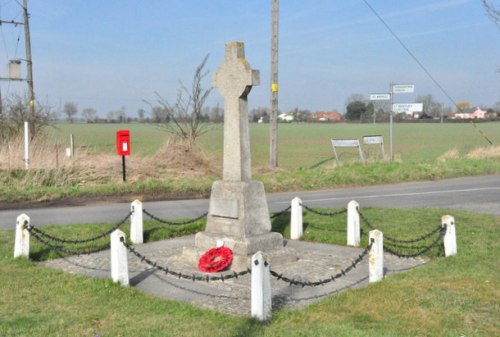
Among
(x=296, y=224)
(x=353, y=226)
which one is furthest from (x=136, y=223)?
(x=353, y=226)

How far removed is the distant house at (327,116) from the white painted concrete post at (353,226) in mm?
118710

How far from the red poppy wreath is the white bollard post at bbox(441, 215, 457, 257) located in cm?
319

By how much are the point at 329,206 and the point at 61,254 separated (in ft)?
24.0

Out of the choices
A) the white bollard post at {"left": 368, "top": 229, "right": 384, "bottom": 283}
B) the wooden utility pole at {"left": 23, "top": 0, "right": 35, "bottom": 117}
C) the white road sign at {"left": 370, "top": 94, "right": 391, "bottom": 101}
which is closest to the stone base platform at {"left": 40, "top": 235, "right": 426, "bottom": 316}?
the white bollard post at {"left": 368, "top": 229, "right": 384, "bottom": 283}

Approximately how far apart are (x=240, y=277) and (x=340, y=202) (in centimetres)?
768

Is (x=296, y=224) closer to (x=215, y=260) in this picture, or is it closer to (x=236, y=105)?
(x=215, y=260)

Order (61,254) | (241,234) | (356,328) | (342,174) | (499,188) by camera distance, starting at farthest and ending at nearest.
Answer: (342,174)
(499,188)
(61,254)
(241,234)
(356,328)

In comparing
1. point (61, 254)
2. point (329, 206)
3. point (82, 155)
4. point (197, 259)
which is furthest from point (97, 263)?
point (82, 155)

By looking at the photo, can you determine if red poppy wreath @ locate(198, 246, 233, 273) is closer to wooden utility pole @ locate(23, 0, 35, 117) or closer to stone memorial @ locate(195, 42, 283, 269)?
stone memorial @ locate(195, 42, 283, 269)

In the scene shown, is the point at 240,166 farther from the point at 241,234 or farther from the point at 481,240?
the point at 481,240

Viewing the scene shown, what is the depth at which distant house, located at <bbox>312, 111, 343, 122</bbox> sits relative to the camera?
5044 inches

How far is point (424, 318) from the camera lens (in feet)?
18.8

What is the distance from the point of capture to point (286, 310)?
20.0ft

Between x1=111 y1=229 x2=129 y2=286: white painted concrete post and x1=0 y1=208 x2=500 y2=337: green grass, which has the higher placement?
x1=111 y1=229 x2=129 y2=286: white painted concrete post
